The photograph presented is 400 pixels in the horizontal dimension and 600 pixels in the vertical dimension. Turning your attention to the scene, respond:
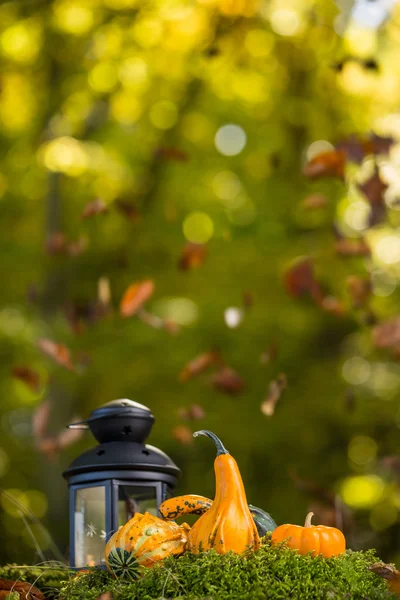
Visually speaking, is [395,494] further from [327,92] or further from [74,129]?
[74,129]

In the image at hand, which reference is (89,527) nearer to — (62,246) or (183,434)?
(183,434)

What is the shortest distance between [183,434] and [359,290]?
6.16ft

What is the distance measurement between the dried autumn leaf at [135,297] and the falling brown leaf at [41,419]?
1.19 meters

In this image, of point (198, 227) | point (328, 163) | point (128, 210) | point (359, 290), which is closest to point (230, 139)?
point (198, 227)

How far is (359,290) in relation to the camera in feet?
20.6

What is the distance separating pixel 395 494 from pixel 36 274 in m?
3.88

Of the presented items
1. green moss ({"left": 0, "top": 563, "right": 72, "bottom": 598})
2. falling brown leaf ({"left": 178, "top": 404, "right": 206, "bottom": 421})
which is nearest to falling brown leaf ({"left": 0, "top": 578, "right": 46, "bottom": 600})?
green moss ({"left": 0, "top": 563, "right": 72, "bottom": 598})

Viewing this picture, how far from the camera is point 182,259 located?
6.45m

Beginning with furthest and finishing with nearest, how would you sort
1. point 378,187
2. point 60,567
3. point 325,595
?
point 378,187 < point 60,567 < point 325,595

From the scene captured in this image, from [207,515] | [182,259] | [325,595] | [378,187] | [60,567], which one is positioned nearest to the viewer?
[325,595]

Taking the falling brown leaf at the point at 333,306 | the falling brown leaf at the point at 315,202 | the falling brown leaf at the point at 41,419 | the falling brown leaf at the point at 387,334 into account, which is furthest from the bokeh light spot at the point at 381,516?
the falling brown leaf at the point at 41,419

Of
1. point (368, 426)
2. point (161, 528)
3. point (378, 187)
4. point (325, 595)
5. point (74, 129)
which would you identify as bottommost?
point (325, 595)

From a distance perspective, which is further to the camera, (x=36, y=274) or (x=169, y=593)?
(x=36, y=274)

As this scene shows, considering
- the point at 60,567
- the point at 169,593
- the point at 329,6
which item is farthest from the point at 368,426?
the point at 169,593
